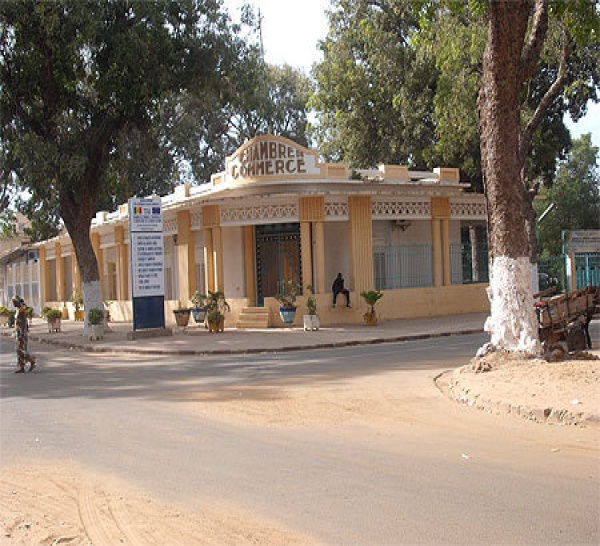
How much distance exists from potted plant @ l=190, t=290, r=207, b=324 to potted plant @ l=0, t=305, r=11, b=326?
1433 cm

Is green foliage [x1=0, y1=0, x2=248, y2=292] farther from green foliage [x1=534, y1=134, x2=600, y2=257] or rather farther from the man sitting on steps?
green foliage [x1=534, y1=134, x2=600, y2=257]

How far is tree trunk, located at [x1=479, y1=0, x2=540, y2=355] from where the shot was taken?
38.8 feet

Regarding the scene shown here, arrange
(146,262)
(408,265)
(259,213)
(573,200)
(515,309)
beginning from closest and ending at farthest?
(515,309) < (146,262) < (259,213) < (408,265) < (573,200)

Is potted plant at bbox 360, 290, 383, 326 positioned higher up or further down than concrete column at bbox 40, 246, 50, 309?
further down

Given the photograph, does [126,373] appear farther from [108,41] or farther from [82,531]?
[108,41]

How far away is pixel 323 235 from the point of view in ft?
84.3

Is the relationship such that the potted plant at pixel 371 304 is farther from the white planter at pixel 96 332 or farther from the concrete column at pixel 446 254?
the white planter at pixel 96 332

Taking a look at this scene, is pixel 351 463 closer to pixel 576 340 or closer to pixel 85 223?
pixel 576 340

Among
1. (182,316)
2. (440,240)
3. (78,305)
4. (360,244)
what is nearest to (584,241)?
(440,240)

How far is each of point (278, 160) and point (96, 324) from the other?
26.6 feet

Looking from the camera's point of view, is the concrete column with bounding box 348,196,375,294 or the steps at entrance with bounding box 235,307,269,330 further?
the concrete column with bounding box 348,196,375,294

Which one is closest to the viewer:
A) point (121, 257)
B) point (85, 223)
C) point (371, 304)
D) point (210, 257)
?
point (371, 304)

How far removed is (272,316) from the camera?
24562 mm

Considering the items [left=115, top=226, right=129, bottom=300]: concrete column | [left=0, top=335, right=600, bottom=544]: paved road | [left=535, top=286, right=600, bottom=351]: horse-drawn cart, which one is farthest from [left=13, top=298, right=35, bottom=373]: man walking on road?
[left=115, top=226, right=129, bottom=300]: concrete column
